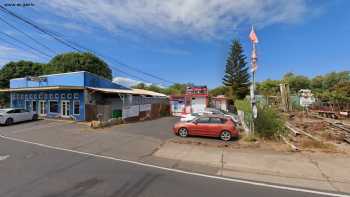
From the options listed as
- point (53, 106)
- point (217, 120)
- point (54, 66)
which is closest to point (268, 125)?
point (217, 120)

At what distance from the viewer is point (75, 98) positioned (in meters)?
22.4

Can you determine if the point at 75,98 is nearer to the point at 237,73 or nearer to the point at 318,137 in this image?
the point at 318,137

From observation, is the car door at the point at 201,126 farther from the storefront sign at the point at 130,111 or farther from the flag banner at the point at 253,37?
the storefront sign at the point at 130,111

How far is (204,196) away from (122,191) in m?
1.97

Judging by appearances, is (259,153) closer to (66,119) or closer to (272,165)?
(272,165)

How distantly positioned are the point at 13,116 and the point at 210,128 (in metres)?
18.3

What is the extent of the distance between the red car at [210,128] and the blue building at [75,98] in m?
9.46

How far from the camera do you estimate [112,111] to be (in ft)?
75.9

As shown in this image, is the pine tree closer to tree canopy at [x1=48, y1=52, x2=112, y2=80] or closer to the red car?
tree canopy at [x1=48, y1=52, x2=112, y2=80]

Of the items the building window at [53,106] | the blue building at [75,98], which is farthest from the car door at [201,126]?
the building window at [53,106]

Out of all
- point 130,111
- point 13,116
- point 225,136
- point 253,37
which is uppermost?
point 253,37

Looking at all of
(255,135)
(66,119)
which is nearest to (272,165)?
(255,135)

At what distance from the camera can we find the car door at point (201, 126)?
43.3 feet

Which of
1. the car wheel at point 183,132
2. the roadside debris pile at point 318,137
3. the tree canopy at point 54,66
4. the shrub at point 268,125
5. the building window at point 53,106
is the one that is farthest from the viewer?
the tree canopy at point 54,66
